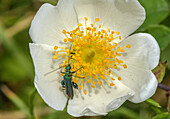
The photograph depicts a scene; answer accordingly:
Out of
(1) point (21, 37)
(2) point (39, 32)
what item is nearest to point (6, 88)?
(1) point (21, 37)

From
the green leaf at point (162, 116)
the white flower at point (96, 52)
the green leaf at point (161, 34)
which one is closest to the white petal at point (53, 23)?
the white flower at point (96, 52)

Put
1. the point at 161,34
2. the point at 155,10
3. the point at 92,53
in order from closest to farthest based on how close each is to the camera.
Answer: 1. the point at 92,53
2. the point at 161,34
3. the point at 155,10

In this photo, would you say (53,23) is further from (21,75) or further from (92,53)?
(21,75)

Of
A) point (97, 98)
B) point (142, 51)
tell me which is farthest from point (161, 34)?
point (97, 98)

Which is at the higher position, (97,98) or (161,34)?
(161,34)

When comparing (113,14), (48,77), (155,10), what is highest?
Result: (113,14)

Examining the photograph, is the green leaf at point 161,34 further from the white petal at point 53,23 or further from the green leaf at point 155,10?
the white petal at point 53,23

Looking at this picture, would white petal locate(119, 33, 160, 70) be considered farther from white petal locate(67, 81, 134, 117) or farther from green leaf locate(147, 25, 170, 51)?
green leaf locate(147, 25, 170, 51)

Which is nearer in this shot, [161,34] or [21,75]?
[161,34]
